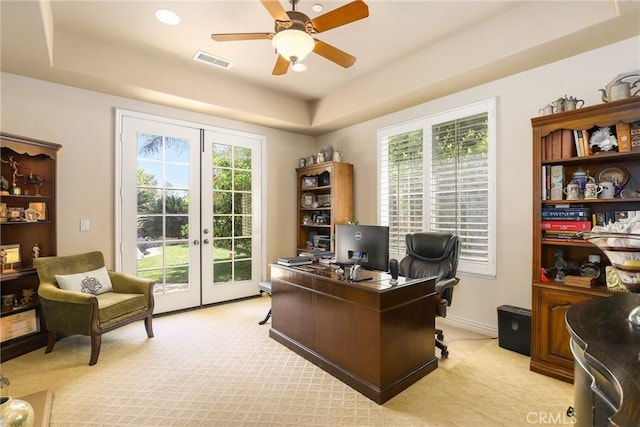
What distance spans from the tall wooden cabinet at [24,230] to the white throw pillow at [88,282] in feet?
1.13

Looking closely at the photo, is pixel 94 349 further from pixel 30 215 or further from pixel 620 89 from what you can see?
pixel 620 89

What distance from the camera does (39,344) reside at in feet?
9.75

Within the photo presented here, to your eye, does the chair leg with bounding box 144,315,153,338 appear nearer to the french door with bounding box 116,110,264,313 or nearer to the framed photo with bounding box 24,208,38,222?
the french door with bounding box 116,110,264,313

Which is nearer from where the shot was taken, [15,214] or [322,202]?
[15,214]

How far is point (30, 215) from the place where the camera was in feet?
9.93

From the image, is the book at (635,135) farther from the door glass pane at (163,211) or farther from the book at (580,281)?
the door glass pane at (163,211)

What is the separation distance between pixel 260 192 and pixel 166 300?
A: 78.7 inches

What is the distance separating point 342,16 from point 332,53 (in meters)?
0.43

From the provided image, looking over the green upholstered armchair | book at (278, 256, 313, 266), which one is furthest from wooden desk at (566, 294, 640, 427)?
the green upholstered armchair

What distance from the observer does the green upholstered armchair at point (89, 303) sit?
2.68 m

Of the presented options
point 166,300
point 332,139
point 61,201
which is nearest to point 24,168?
point 61,201

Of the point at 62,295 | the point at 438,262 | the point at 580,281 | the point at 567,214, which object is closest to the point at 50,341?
the point at 62,295

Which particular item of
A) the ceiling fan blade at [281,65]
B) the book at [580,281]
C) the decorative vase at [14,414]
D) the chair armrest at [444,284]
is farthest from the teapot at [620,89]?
the decorative vase at [14,414]

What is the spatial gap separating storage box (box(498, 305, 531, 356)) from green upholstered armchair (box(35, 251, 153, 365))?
3.48 meters
